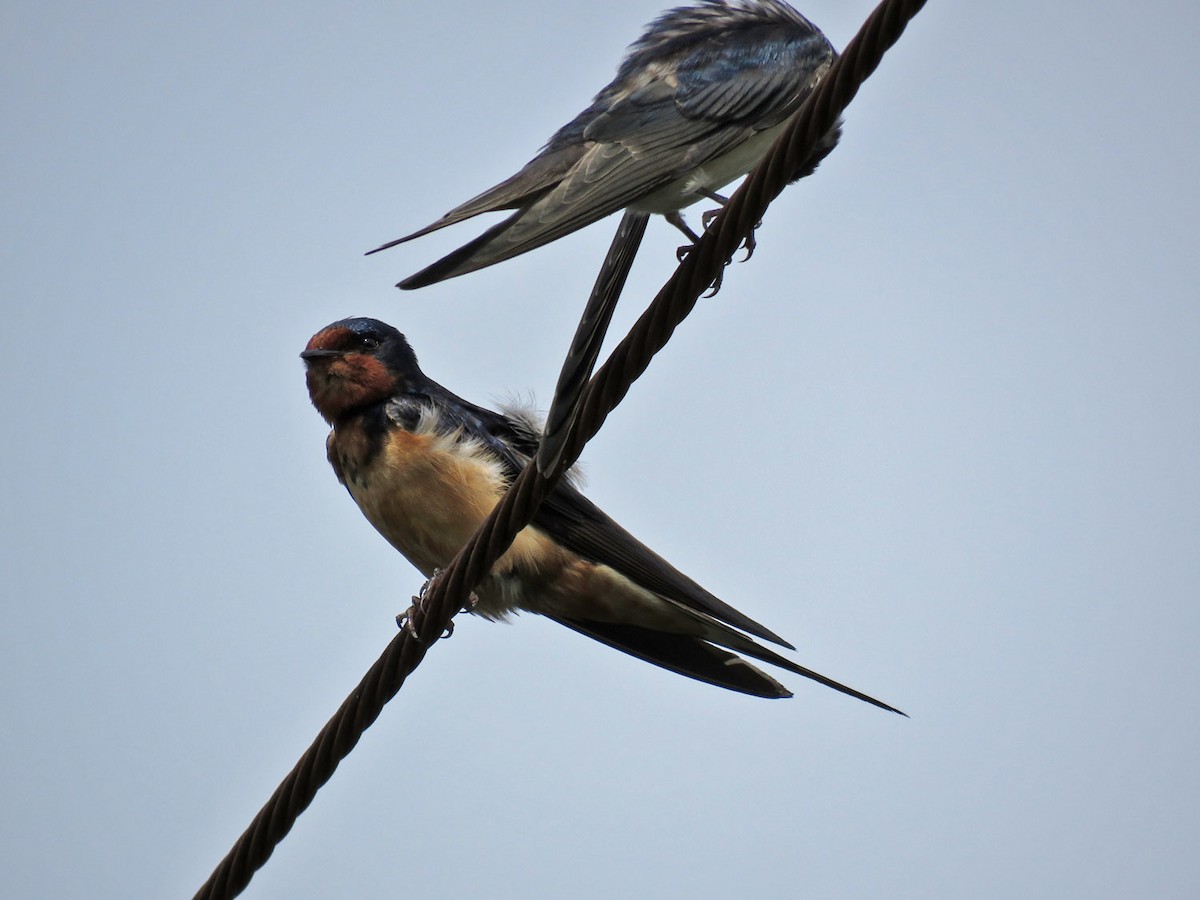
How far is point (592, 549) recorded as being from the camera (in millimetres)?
4609

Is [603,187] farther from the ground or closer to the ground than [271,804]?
farther from the ground

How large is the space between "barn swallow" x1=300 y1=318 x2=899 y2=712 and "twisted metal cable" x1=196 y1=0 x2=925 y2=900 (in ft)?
4.15

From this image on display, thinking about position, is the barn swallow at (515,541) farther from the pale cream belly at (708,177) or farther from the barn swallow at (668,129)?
the pale cream belly at (708,177)

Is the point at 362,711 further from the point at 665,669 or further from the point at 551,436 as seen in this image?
the point at 665,669

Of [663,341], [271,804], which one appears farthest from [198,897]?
[663,341]

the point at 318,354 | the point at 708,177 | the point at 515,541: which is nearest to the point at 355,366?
the point at 318,354

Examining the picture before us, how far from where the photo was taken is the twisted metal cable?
8.17 ft

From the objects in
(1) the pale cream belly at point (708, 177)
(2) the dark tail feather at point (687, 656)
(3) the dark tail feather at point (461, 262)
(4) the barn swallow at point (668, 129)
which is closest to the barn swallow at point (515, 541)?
(2) the dark tail feather at point (687, 656)

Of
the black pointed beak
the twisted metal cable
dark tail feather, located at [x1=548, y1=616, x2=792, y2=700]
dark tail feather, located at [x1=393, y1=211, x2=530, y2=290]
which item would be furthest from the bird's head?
dark tail feather, located at [x1=393, y1=211, x2=530, y2=290]

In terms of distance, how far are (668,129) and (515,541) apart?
1.63 m

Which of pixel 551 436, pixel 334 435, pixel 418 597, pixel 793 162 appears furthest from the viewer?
pixel 334 435

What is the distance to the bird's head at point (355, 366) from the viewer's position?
15.9 feet

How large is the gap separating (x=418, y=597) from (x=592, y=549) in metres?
0.72

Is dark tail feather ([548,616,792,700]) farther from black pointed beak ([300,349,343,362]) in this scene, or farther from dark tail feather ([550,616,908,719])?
black pointed beak ([300,349,343,362])
